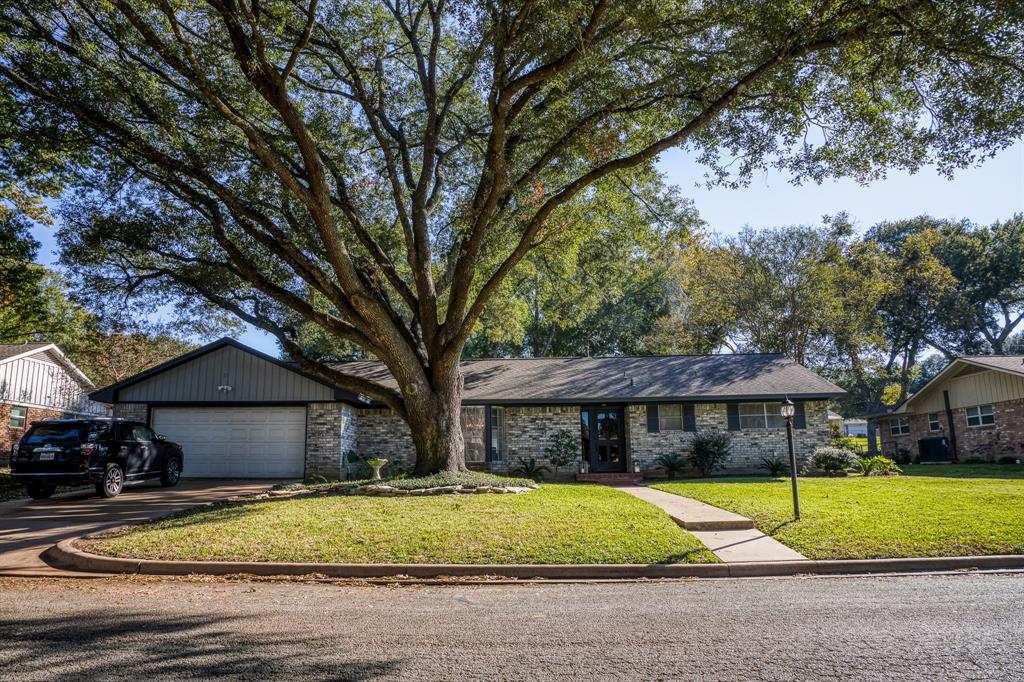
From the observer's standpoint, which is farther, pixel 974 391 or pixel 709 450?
pixel 974 391

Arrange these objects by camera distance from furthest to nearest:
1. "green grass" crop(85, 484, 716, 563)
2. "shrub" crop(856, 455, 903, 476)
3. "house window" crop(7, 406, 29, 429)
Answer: "house window" crop(7, 406, 29, 429) < "shrub" crop(856, 455, 903, 476) < "green grass" crop(85, 484, 716, 563)

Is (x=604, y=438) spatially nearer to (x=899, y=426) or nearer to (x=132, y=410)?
(x=132, y=410)

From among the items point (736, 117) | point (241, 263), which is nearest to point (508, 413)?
point (241, 263)

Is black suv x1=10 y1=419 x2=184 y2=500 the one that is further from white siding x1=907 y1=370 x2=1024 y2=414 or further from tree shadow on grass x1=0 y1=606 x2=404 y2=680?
white siding x1=907 y1=370 x2=1024 y2=414

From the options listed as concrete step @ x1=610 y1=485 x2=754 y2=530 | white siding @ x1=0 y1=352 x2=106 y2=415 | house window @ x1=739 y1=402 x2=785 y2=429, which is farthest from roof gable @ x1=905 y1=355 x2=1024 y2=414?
white siding @ x1=0 y1=352 x2=106 y2=415

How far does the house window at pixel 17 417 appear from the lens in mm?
24864

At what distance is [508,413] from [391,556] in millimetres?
11808

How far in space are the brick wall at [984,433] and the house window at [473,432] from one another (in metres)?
19.1

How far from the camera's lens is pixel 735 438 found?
18672mm

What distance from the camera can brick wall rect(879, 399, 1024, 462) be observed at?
22.0 metres

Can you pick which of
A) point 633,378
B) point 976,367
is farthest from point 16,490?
point 976,367

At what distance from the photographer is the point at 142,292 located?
1648cm

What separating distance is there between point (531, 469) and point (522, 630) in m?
13.3

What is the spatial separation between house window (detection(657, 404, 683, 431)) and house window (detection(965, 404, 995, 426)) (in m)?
13.8
